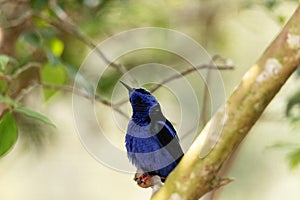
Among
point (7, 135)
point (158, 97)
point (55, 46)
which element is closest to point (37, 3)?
point (55, 46)

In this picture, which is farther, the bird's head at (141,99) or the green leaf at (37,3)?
the green leaf at (37,3)

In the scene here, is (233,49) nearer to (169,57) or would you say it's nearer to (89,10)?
(169,57)

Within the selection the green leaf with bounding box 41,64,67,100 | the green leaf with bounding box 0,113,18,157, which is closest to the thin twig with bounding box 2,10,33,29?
the green leaf with bounding box 41,64,67,100

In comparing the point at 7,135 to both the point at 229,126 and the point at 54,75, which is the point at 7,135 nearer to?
the point at 229,126

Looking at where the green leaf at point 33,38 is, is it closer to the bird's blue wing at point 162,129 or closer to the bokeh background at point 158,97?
the bokeh background at point 158,97

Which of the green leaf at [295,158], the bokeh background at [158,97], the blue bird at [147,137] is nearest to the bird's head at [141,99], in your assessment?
the blue bird at [147,137]

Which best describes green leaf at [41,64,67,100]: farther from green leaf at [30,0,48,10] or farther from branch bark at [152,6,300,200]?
branch bark at [152,6,300,200]
